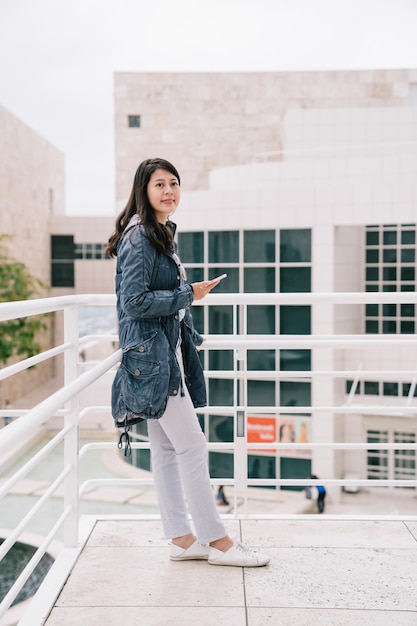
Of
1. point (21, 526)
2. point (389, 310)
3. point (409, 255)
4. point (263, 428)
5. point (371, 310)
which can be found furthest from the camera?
point (371, 310)

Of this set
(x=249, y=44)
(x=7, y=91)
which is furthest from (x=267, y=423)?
(x=7, y=91)

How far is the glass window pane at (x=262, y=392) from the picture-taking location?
1866cm

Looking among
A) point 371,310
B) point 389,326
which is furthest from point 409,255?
point 389,326

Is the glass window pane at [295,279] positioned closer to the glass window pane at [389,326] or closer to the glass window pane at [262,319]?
the glass window pane at [262,319]

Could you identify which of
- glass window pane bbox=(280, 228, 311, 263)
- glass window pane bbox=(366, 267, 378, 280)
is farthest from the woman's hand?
A: glass window pane bbox=(366, 267, 378, 280)

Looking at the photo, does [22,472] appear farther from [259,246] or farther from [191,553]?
[259,246]

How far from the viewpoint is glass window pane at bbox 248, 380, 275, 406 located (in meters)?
18.7

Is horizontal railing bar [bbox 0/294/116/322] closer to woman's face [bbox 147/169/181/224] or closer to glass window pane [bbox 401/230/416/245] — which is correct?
woman's face [bbox 147/169/181/224]

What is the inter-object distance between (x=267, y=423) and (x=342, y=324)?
3.22 m

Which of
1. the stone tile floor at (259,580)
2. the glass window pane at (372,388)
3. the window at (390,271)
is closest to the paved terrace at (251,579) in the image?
the stone tile floor at (259,580)

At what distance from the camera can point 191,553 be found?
10.6 feet

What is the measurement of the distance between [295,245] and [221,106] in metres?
18.3

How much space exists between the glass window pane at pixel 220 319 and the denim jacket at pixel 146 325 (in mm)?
15044

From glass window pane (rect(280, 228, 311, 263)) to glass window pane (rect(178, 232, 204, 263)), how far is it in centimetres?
209
